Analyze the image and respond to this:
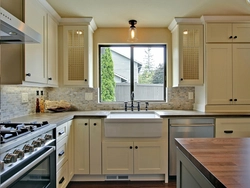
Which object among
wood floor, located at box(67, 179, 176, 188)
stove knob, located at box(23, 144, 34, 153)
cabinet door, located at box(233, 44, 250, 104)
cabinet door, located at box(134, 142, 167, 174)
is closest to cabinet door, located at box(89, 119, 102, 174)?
wood floor, located at box(67, 179, 176, 188)

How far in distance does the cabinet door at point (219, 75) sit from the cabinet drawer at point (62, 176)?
6.72 feet

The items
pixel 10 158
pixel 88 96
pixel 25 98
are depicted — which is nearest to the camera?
pixel 10 158

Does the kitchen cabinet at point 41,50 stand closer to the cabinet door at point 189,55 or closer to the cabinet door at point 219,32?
the cabinet door at point 189,55

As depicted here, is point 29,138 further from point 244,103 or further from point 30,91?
point 244,103

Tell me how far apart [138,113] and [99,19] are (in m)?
1.48

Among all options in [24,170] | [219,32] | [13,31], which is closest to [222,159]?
[24,170]

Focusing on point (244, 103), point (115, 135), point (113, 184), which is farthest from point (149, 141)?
point (244, 103)

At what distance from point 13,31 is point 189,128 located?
2.16 meters

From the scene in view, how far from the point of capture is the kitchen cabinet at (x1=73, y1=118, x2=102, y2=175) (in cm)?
252

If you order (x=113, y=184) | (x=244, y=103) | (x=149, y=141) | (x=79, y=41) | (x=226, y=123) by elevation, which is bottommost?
(x=113, y=184)

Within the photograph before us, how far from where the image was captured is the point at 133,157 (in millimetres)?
2514

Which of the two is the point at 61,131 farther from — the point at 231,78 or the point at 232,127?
the point at 231,78

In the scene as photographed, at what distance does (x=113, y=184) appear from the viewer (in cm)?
253

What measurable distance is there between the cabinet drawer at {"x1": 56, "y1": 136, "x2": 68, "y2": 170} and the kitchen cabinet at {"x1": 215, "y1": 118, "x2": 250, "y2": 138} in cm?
189
